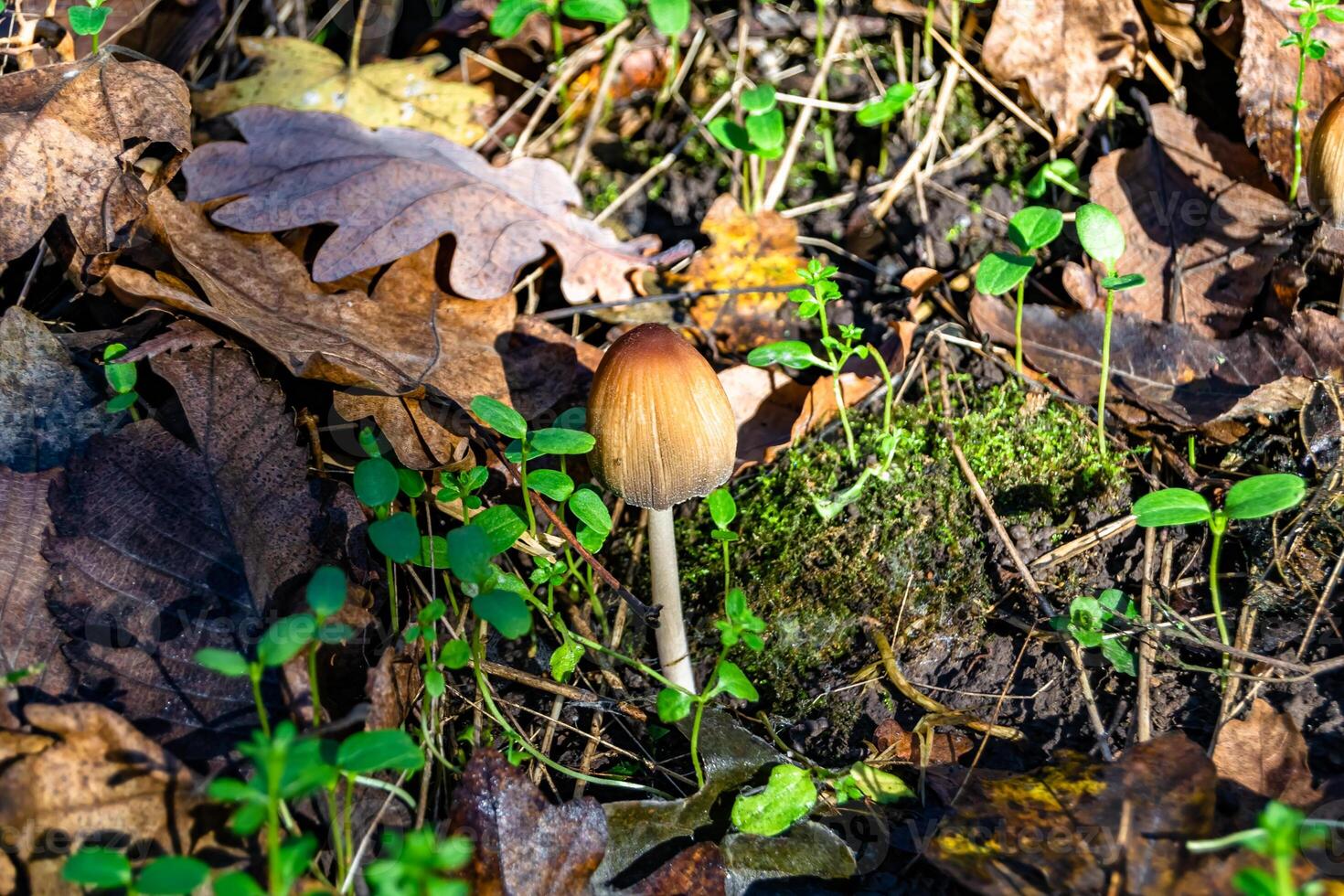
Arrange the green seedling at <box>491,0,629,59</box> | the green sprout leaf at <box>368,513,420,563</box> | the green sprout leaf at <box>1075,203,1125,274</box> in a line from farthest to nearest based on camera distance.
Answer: the green seedling at <box>491,0,629,59</box> → the green sprout leaf at <box>1075,203,1125,274</box> → the green sprout leaf at <box>368,513,420,563</box>

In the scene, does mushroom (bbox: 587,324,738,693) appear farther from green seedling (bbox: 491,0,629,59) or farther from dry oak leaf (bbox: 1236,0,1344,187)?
dry oak leaf (bbox: 1236,0,1344,187)

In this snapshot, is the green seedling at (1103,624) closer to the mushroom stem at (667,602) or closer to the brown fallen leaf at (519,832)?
the mushroom stem at (667,602)

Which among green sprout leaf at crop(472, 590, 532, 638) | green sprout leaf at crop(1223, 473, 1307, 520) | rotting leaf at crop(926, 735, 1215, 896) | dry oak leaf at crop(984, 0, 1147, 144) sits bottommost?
rotting leaf at crop(926, 735, 1215, 896)

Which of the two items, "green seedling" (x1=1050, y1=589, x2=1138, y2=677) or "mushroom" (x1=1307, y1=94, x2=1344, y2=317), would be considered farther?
"mushroom" (x1=1307, y1=94, x2=1344, y2=317)

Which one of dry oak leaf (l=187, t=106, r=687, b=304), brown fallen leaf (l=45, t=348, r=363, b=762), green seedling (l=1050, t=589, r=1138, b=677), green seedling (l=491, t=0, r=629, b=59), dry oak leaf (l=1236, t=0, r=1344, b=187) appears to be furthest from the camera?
green seedling (l=491, t=0, r=629, b=59)

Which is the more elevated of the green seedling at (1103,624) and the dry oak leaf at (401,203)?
the dry oak leaf at (401,203)

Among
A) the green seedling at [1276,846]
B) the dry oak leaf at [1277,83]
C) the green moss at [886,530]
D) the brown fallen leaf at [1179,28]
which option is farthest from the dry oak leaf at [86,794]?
the brown fallen leaf at [1179,28]

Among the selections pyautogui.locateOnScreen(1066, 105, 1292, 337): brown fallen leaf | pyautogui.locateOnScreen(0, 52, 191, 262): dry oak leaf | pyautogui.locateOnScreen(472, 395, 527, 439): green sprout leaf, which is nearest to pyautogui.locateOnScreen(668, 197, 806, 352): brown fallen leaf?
pyautogui.locateOnScreen(1066, 105, 1292, 337): brown fallen leaf
